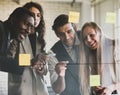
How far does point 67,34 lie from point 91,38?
0.27 meters

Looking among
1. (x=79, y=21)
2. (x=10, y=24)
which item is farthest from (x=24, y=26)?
(x=79, y=21)

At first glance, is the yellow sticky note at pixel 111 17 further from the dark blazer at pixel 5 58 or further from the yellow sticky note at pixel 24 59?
the dark blazer at pixel 5 58

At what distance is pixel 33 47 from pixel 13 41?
0.67 ft

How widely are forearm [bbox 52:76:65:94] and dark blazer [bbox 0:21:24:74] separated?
42cm

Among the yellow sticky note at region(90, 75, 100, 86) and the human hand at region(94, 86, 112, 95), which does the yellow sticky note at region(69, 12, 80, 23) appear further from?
the human hand at region(94, 86, 112, 95)

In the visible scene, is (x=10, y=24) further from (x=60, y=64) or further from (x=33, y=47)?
(x=60, y=64)

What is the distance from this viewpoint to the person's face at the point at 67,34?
9.83 ft

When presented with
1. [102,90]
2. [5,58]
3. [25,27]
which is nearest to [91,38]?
[102,90]

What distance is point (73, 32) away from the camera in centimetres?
304

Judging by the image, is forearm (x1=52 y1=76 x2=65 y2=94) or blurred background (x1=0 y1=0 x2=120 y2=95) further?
forearm (x1=52 y1=76 x2=65 y2=94)

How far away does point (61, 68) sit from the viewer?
9.77 feet

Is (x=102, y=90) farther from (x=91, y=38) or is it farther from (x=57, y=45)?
(x=57, y=45)

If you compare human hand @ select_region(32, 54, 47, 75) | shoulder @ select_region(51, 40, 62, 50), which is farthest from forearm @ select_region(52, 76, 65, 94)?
shoulder @ select_region(51, 40, 62, 50)

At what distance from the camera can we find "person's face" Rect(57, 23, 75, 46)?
9.83ft
